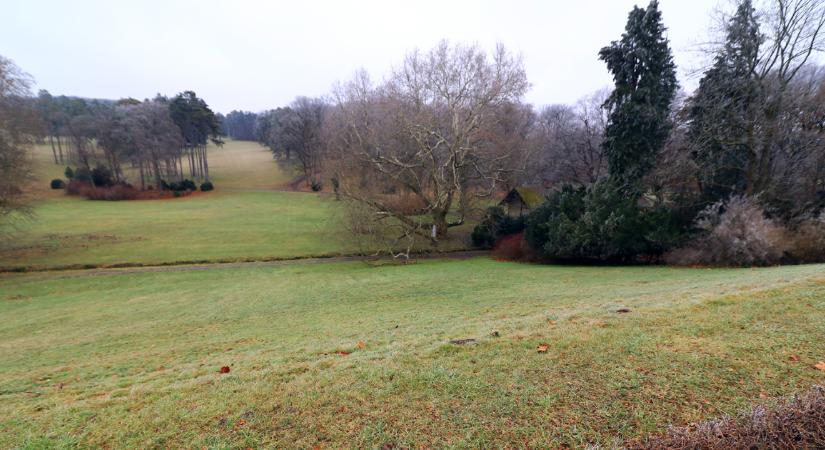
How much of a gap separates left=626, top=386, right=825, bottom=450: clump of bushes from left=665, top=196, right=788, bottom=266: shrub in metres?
17.9

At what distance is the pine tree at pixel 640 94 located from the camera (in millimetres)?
20766

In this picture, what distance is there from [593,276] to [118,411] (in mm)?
16140

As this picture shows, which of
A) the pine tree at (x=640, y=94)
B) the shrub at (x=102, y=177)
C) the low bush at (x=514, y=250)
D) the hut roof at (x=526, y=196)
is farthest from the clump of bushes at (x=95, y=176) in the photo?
the pine tree at (x=640, y=94)

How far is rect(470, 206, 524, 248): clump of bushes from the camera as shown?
98.3 ft

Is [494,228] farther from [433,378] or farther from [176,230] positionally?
[176,230]

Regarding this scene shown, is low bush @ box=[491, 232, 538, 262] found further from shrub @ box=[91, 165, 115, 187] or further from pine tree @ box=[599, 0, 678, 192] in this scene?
Answer: shrub @ box=[91, 165, 115, 187]

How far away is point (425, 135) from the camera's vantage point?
2870 cm

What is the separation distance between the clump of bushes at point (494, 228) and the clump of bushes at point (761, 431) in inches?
1092

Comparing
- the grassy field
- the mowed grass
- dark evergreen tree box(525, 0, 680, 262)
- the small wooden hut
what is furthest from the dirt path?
the mowed grass

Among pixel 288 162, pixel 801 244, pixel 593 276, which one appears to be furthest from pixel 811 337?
pixel 288 162

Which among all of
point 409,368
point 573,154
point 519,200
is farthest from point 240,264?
point 573,154

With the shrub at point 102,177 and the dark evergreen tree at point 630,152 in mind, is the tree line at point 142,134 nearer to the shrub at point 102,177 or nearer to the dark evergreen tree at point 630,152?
the shrub at point 102,177

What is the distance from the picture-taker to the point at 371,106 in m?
29.2

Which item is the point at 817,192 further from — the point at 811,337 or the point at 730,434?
the point at 730,434
